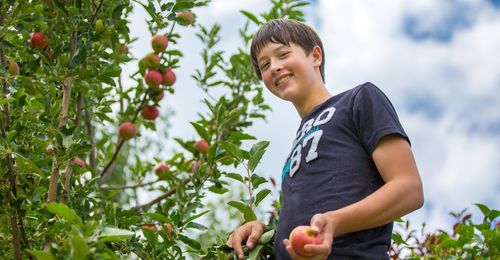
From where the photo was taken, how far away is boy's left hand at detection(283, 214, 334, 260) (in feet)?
4.58

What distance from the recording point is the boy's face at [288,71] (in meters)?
2.05

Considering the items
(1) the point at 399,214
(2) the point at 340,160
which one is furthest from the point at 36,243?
(1) the point at 399,214

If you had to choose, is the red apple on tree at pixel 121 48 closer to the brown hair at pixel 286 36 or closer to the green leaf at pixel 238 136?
the green leaf at pixel 238 136

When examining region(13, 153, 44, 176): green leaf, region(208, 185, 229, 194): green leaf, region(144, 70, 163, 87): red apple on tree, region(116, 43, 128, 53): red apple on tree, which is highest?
region(116, 43, 128, 53): red apple on tree

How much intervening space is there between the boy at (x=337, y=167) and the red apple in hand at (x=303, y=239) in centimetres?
1

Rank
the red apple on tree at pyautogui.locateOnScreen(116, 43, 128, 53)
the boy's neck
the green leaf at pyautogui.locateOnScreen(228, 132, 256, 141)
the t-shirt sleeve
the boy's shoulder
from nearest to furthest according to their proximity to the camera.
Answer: the t-shirt sleeve
the boy's shoulder
the boy's neck
the green leaf at pyautogui.locateOnScreen(228, 132, 256, 141)
the red apple on tree at pyautogui.locateOnScreen(116, 43, 128, 53)

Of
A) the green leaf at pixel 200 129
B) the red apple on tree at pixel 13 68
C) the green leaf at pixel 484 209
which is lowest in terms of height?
the green leaf at pixel 484 209

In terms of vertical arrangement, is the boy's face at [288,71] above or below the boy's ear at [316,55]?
below

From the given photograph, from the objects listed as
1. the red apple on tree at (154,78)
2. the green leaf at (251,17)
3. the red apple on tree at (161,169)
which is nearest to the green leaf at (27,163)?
the red apple on tree at (154,78)

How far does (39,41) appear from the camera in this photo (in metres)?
2.90

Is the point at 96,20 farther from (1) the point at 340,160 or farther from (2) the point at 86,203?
(1) the point at 340,160

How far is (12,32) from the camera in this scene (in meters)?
2.54

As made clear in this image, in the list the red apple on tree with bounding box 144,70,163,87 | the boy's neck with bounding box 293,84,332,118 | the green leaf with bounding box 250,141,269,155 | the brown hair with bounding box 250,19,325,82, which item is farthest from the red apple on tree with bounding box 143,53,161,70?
the boy's neck with bounding box 293,84,332,118

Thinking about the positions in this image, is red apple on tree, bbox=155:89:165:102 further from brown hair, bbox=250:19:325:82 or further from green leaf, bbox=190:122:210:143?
brown hair, bbox=250:19:325:82
